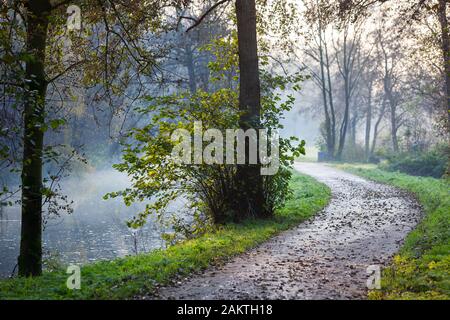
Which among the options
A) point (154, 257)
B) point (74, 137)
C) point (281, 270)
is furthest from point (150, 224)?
point (74, 137)

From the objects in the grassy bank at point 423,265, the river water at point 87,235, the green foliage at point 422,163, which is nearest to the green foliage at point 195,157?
the river water at point 87,235

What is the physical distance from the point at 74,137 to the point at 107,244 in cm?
1986

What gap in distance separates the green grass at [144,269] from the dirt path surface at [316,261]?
0.95 ft

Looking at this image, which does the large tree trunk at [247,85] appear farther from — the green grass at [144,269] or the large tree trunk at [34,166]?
the large tree trunk at [34,166]

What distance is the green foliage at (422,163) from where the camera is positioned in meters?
28.0

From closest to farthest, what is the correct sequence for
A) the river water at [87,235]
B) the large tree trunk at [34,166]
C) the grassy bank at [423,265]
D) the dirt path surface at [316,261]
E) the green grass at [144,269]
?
the grassy bank at [423,265], the green grass at [144,269], the dirt path surface at [316,261], the large tree trunk at [34,166], the river water at [87,235]

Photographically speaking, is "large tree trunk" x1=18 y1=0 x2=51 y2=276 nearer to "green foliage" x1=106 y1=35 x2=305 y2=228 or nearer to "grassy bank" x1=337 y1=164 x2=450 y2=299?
Answer: "green foliage" x1=106 y1=35 x2=305 y2=228

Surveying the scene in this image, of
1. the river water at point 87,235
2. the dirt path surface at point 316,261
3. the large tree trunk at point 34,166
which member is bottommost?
the river water at point 87,235

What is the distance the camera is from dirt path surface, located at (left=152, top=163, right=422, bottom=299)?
22.4ft

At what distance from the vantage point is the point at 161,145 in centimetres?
1156

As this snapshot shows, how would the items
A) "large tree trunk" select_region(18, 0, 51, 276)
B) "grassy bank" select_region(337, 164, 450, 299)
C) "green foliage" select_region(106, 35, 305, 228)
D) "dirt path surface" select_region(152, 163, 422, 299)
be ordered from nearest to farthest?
"grassy bank" select_region(337, 164, 450, 299) → "dirt path surface" select_region(152, 163, 422, 299) → "large tree trunk" select_region(18, 0, 51, 276) → "green foliage" select_region(106, 35, 305, 228)

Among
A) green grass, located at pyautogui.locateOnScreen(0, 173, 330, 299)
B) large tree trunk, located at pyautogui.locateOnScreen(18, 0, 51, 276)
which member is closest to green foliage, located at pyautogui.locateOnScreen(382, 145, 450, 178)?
green grass, located at pyautogui.locateOnScreen(0, 173, 330, 299)

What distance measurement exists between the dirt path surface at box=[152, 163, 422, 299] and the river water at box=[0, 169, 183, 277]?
3.78 metres

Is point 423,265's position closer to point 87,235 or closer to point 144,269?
point 144,269
